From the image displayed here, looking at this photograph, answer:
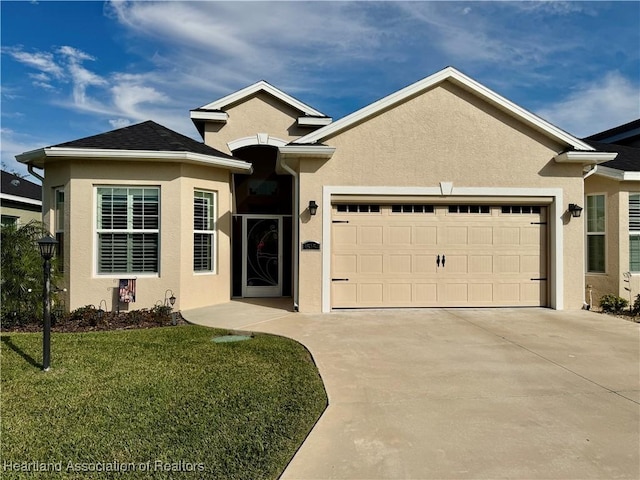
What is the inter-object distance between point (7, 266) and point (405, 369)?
7839 mm

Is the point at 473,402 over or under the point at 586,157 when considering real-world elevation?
under

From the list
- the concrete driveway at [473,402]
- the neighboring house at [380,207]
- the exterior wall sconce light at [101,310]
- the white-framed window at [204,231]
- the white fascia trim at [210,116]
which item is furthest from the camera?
the white fascia trim at [210,116]

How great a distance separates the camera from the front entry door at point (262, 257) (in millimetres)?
11250

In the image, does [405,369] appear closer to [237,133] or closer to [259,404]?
[259,404]

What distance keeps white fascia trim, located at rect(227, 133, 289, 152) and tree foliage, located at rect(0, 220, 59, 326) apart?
19.1 ft

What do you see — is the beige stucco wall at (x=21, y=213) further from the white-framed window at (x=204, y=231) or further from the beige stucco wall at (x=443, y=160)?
the beige stucco wall at (x=443, y=160)

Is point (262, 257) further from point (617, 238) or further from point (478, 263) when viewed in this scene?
point (617, 238)

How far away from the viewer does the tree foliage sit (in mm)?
7559

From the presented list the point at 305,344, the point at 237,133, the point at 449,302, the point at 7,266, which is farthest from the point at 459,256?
the point at 7,266

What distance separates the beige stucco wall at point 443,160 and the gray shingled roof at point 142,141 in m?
2.97

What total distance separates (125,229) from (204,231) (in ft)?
5.70

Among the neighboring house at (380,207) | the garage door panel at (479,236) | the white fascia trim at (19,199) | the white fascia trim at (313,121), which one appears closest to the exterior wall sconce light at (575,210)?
the neighboring house at (380,207)

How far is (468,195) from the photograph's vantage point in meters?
8.96

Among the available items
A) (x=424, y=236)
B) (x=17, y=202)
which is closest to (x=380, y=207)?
(x=424, y=236)
